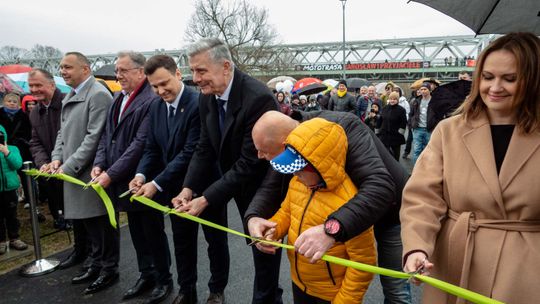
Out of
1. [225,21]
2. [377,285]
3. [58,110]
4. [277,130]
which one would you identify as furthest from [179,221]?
[225,21]

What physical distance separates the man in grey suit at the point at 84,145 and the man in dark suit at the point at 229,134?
1394mm

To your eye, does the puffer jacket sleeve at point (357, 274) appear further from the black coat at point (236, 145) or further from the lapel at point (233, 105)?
the lapel at point (233, 105)

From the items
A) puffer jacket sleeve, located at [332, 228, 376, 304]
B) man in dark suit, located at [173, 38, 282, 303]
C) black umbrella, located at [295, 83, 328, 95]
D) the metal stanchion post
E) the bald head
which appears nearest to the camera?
puffer jacket sleeve, located at [332, 228, 376, 304]

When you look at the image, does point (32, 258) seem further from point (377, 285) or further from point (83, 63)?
point (377, 285)

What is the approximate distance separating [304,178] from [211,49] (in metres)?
1.37

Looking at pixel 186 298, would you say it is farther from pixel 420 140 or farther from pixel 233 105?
pixel 420 140

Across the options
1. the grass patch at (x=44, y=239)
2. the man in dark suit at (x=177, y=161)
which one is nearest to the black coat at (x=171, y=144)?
the man in dark suit at (x=177, y=161)

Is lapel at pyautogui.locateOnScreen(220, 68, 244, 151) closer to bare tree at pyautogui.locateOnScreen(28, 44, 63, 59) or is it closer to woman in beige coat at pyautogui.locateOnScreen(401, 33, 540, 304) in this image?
woman in beige coat at pyautogui.locateOnScreen(401, 33, 540, 304)

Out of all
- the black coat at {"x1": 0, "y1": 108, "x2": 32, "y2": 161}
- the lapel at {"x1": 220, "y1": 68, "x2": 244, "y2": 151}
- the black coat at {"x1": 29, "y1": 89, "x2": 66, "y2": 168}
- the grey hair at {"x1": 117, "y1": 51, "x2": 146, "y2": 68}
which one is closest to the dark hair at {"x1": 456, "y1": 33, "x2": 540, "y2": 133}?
the lapel at {"x1": 220, "y1": 68, "x2": 244, "y2": 151}

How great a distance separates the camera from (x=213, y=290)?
3285 millimetres

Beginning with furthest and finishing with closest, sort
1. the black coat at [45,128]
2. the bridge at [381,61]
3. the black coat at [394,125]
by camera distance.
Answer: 1. the bridge at [381,61]
2. the black coat at [394,125]
3. the black coat at [45,128]

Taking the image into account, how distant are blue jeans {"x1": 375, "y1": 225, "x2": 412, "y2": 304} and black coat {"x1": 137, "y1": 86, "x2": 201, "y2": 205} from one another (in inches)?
67.4

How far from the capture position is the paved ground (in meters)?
3.49

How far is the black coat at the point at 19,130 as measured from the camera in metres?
4.94
